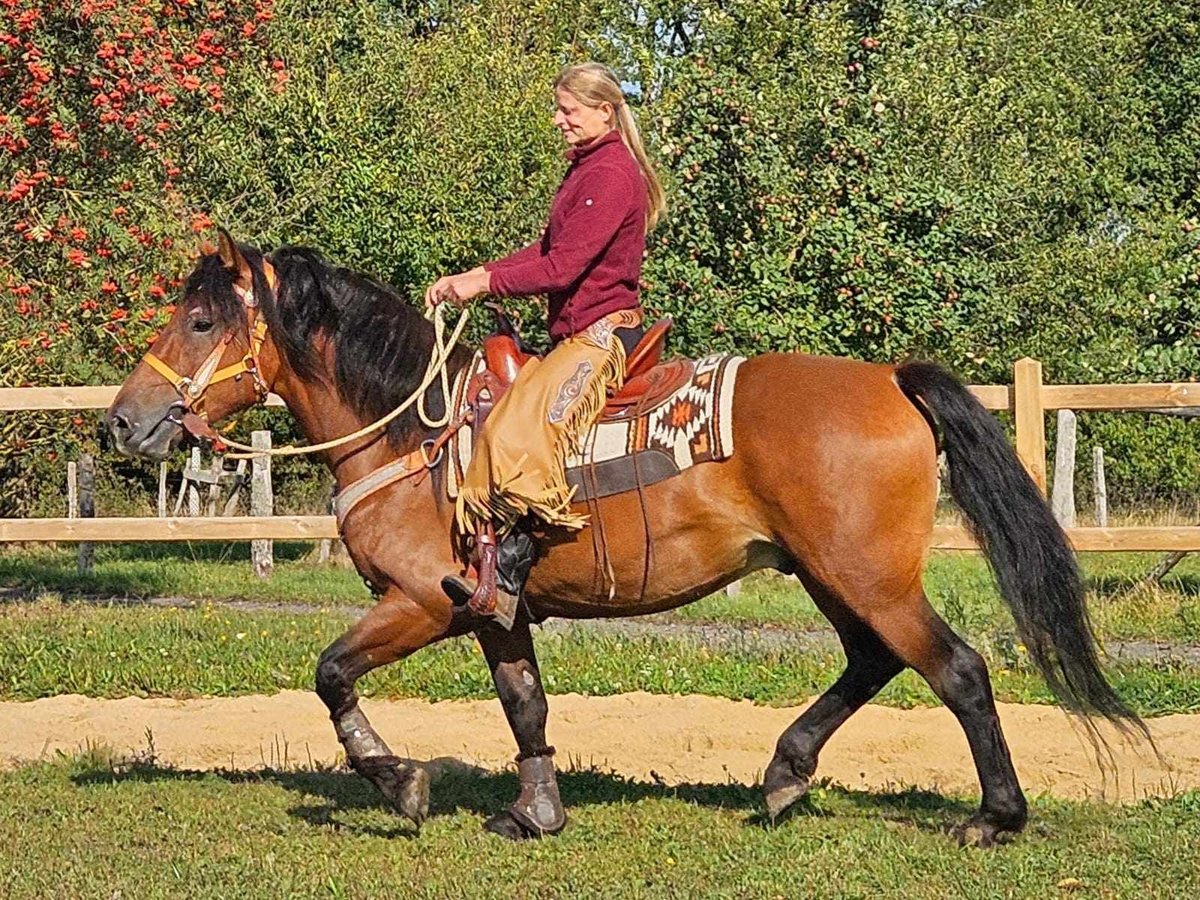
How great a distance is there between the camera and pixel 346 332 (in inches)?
249

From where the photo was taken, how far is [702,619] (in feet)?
42.9

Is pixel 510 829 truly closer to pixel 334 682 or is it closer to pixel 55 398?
pixel 334 682

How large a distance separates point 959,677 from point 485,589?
1.74 meters

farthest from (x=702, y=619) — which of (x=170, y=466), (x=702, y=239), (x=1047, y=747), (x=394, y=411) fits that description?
(x=170, y=466)

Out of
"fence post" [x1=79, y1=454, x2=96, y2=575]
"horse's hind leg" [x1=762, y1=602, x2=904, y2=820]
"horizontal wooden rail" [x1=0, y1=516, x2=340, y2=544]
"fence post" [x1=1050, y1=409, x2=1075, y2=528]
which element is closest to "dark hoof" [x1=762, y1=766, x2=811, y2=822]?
"horse's hind leg" [x1=762, y1=602, x2=904, y2=820]

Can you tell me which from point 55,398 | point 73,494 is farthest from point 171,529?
point 73,494

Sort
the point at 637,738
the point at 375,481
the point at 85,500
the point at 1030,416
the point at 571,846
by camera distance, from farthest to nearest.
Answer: the point at 85,500 < the point at 1030,416 < the point at 637,738 < the point at 375,481 < the point at 571,846

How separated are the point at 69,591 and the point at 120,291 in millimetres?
3830

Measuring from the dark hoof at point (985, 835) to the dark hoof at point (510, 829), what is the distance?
1.62 m

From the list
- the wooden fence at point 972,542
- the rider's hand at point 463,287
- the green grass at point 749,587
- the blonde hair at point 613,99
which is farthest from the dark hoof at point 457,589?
the green grass at point 749,587

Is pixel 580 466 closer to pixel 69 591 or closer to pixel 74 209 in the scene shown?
pixel 74 209

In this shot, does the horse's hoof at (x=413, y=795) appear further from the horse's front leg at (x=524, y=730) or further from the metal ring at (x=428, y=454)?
the metal ring at (x=428, y=454)

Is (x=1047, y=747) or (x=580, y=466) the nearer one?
(x=580, y=466)

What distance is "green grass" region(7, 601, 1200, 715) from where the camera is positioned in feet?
30.1
